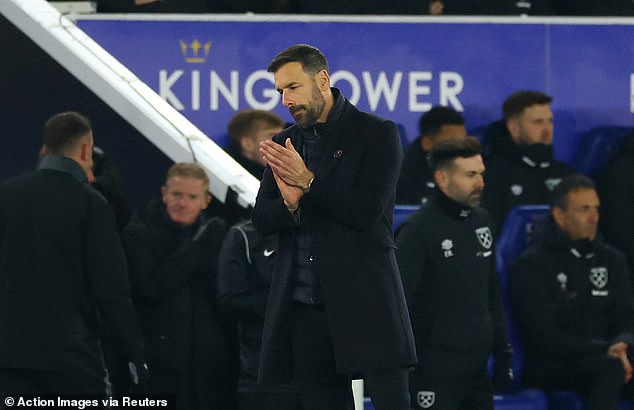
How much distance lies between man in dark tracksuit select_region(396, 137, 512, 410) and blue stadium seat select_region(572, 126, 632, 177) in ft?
8.23

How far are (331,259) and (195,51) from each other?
15.8 ft

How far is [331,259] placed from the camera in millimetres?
4938

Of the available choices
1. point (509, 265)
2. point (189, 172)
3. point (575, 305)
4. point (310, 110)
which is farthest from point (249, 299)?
point (310, 110)

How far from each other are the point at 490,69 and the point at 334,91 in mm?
4867

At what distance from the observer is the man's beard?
16.3ft

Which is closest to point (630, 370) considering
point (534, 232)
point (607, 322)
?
point (607, 322)

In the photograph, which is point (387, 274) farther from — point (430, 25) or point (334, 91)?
point (430, 25)

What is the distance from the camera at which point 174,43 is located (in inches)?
375

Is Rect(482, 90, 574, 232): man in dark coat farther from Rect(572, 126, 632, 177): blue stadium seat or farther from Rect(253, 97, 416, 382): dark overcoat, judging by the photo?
Rect(253, 97, 416, 382): dark overcoat

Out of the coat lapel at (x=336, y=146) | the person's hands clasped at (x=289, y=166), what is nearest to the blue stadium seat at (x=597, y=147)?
the coat lapel at (x=336, y=146)

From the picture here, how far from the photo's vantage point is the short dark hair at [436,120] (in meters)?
8.78

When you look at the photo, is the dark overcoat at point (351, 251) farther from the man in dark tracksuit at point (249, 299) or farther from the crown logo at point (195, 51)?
the crown logo at point (195, 51)

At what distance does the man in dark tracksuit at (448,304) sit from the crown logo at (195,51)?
2.67 meters

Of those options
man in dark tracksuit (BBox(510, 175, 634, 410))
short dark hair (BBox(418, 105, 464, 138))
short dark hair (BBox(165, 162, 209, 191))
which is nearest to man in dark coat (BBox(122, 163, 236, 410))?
short dark hair (BBox(165, 162, 209, 191))
